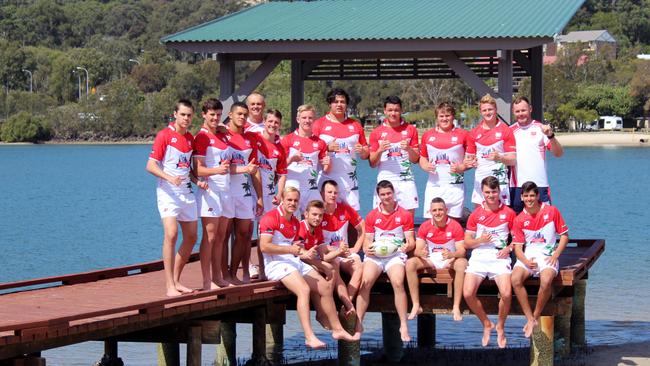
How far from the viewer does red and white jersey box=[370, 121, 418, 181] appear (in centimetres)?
1294

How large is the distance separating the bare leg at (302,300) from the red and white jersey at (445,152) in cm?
185

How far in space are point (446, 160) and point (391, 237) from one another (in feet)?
3.58

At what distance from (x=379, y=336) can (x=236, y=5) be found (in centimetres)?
16475

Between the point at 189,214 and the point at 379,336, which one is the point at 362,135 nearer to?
the point at 189,214

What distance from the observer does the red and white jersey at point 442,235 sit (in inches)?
487

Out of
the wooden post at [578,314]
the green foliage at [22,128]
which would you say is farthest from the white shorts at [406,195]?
the green foliage at [22,128]

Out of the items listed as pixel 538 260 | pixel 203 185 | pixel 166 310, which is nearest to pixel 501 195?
pixel 538 260

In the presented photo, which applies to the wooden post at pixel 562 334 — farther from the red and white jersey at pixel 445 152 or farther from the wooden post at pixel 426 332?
the red and white jersey at pixel 445 152

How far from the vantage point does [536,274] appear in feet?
40.2

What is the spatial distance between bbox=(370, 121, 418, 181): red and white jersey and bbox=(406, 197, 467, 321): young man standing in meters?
0.70

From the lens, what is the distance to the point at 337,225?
12406 mm

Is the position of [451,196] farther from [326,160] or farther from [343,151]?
[326,160]

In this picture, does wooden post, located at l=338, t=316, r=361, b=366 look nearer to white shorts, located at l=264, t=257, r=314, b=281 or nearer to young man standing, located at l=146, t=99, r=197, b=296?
white shorts, located at l=264, t=257, r=314, b=281

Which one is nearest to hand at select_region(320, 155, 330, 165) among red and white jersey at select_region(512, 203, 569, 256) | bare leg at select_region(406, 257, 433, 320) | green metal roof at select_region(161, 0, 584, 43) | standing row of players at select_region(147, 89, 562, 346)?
standing row of players at select_region(147, 89, 562, 346)
